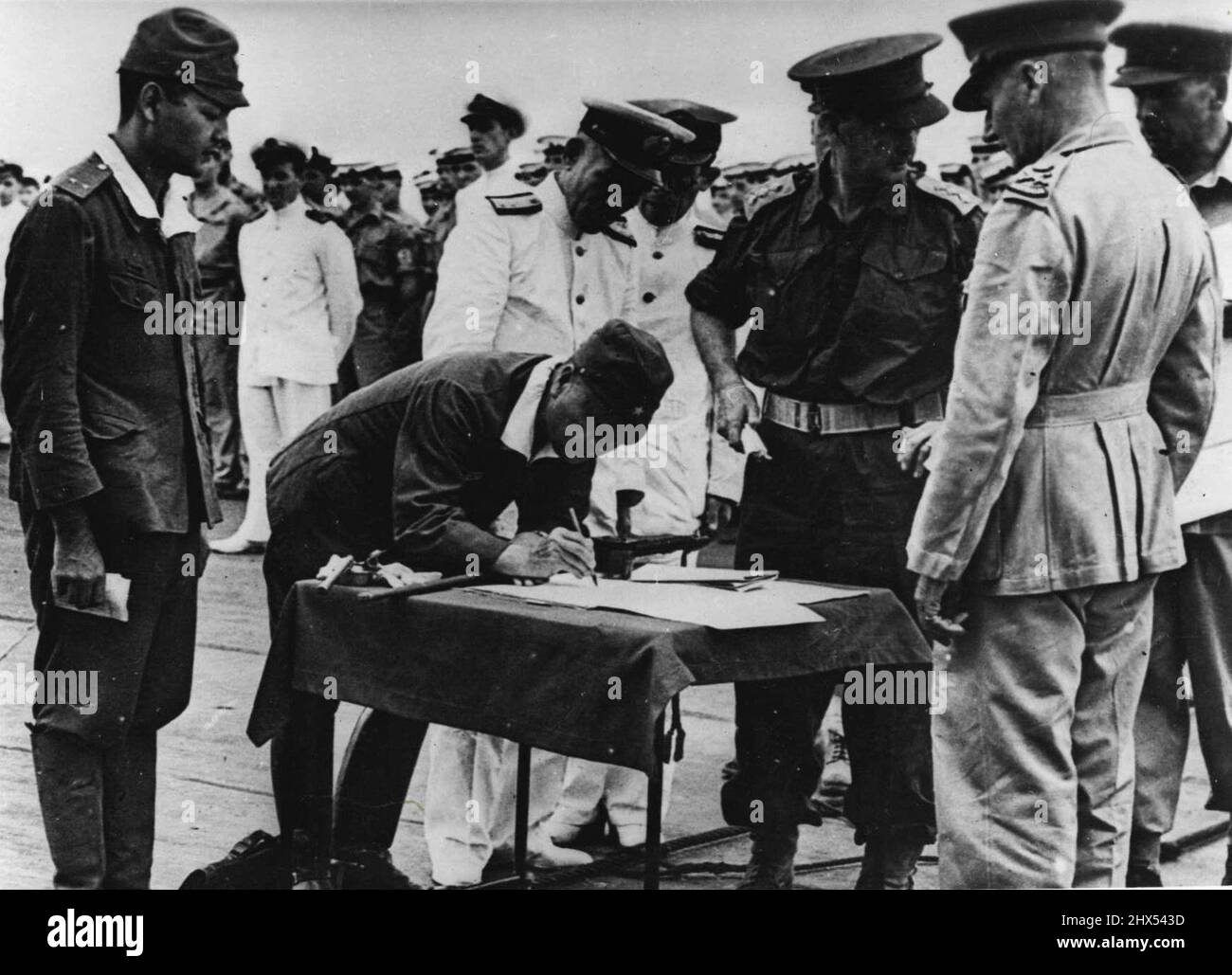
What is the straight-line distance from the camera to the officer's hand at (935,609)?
3441 millimetres

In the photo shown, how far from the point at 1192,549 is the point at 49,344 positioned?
268cm

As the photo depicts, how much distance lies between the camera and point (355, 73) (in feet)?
14.3

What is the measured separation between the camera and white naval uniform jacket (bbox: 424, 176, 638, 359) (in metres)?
4.39

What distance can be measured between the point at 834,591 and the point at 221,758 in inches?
78.8

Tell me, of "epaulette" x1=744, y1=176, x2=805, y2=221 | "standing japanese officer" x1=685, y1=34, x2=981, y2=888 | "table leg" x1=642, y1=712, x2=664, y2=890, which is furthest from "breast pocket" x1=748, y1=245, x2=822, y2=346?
"table leg" x1=642, y1=712, x2=664, y2=890

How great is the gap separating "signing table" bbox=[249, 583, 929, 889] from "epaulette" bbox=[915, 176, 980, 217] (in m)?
1.18

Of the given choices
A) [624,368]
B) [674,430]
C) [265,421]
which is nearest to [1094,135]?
[624,368]

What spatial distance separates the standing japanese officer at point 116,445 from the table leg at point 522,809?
31.1 inches

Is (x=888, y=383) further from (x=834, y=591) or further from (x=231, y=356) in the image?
(x=231, y=356)

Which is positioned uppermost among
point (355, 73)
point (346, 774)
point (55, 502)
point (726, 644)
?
point (355, 73)

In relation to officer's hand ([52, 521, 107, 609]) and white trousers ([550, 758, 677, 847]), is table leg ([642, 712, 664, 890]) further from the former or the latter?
officer's hand ([52, 521, 107, 609])

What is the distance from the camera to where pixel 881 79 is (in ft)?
13.7
